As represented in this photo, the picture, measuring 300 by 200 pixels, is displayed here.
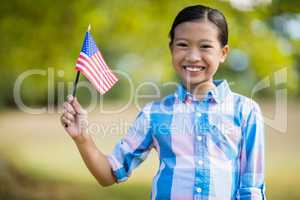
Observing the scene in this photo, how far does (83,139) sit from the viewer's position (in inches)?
82.2

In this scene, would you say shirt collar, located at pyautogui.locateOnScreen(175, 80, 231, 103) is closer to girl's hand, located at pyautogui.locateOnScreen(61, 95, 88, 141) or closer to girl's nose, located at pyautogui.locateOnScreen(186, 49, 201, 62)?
girl's nose, located at pyautogui.locateOnScreen(186, 49, 201, 62)

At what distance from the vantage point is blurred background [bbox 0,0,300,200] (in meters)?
5.36

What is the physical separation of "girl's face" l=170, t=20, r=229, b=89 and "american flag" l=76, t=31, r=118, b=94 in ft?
1.12

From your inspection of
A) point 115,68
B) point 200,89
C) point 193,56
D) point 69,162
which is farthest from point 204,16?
point 69,162

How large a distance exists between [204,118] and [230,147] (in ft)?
0.50

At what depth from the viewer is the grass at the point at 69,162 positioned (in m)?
6.97

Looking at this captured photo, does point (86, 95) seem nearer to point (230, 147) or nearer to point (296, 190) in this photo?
point (296, 190)

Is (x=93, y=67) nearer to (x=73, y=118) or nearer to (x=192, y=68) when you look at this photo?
(x=73, y=118)

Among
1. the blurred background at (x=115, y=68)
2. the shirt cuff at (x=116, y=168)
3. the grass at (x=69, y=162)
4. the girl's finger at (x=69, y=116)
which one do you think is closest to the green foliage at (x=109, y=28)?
the blurred background at (x=115, y=68)

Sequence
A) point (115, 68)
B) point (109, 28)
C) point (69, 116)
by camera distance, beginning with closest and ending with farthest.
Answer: point (69, 116) < point (109, 28) < point (115, 68)

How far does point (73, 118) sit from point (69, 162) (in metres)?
6.56

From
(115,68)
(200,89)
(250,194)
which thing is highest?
(115,68)

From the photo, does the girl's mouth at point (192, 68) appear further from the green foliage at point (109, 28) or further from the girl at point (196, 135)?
the green foliage at point (109, 28)

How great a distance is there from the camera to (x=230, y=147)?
2.12 meters
